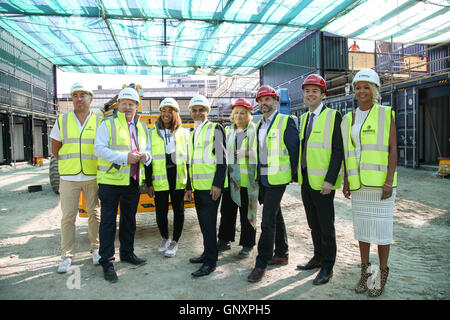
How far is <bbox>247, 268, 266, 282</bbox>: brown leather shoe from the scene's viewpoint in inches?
128

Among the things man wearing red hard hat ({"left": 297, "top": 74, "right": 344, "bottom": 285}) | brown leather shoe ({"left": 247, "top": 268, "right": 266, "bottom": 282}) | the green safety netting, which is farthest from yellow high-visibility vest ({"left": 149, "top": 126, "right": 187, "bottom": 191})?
the green safety netting

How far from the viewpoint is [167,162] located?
404 cm

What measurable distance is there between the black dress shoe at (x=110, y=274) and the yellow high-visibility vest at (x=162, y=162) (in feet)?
3.48

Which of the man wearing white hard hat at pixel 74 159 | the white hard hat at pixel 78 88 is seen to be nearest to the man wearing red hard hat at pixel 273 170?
the man wearing white hard hat at pixel 74 159

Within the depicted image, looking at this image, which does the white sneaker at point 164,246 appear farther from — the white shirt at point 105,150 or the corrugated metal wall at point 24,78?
the corrugated metal wall at point 24,78

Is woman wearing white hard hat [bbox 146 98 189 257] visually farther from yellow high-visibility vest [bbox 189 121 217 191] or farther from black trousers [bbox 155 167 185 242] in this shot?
yellow high-visibility vest [bbox 189 121 217 191]

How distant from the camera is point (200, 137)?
3662 millimetres

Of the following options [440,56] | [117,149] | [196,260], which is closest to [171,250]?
[196,260]

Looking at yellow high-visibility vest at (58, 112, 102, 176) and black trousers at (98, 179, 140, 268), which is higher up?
yellow high-visibility vest at (58, 112, 102, 176)

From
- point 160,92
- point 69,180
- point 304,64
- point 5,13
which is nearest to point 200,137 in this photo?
point 69,180

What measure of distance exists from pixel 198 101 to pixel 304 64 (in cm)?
1389

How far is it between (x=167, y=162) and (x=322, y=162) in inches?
75.2

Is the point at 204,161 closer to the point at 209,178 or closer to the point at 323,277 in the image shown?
the point at 209,178

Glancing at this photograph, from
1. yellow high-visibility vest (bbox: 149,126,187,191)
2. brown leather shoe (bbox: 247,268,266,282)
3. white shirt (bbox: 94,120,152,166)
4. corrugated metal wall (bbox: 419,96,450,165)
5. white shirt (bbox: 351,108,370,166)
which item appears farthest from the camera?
corrugated metal wall (bbox: 419,96,450,165)
